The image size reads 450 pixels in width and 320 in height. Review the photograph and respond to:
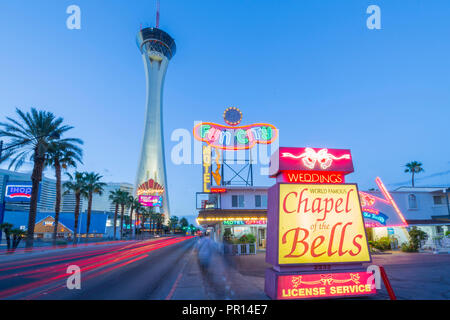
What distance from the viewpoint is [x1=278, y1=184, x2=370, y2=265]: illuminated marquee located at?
8555 millimetres

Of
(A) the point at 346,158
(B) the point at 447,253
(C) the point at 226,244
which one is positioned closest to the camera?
(A) the point at 346,158

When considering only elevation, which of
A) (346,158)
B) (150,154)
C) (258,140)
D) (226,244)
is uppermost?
(150,154)

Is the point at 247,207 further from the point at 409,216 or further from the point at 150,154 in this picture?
the point at 150,154

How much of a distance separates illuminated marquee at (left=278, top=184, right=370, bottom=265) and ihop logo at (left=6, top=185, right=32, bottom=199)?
128ft

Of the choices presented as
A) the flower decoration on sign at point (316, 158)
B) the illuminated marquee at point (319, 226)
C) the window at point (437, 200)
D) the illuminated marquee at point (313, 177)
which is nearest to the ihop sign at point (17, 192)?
the illuminated marquee at point (313, 177)

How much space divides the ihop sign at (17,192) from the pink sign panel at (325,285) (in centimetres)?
3926

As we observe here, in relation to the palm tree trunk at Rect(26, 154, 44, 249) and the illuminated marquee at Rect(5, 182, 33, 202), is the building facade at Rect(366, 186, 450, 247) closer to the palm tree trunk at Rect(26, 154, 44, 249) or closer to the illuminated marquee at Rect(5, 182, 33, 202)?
the palm tree trunk at Rect(26, 154, 44, 249)

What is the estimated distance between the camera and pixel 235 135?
36.4 meters

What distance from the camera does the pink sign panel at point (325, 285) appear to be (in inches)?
320

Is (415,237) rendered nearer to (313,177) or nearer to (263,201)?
(263,201)

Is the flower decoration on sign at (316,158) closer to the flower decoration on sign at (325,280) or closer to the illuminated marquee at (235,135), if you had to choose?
the flower decoration on sign at (325,280)
